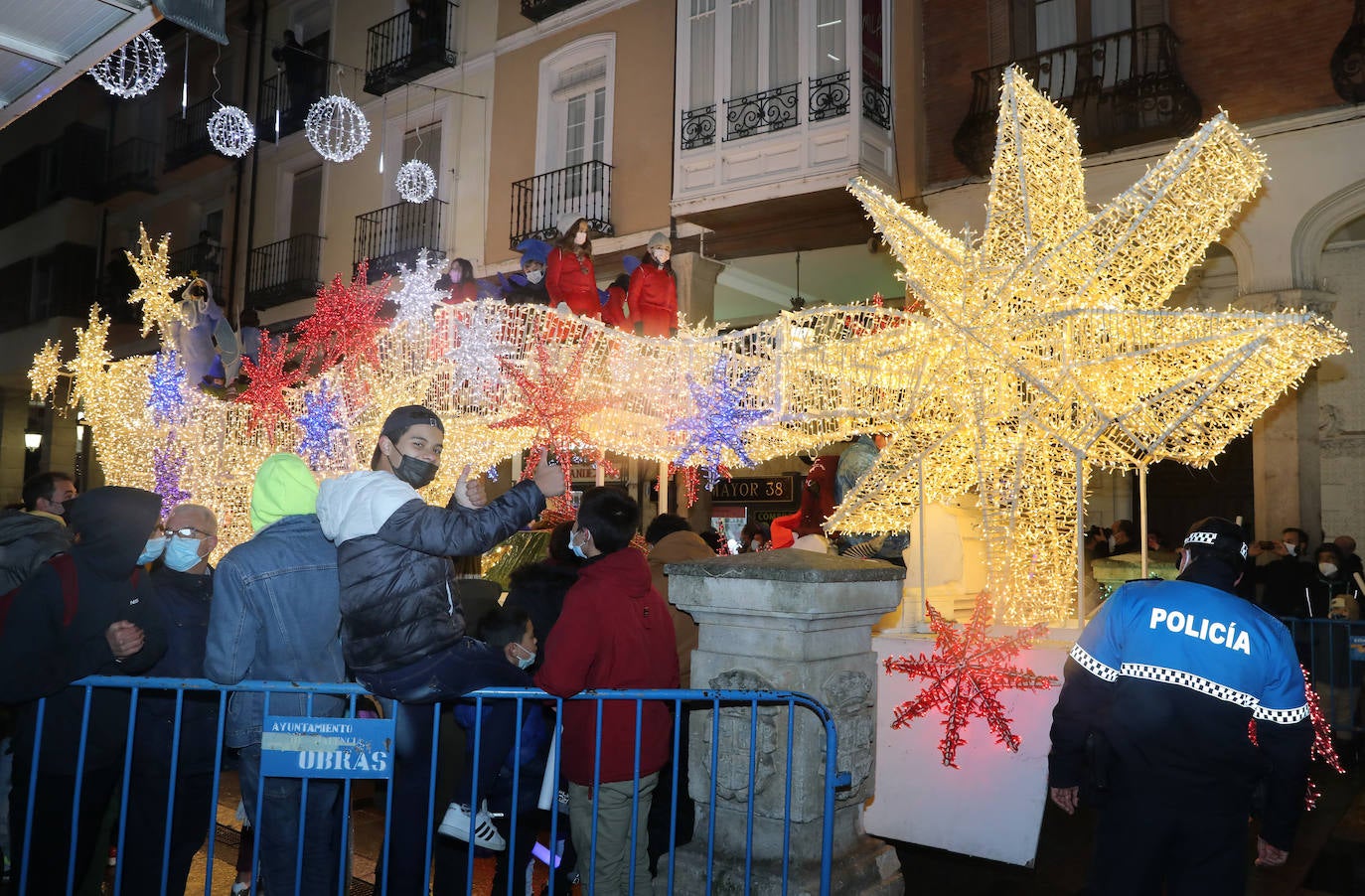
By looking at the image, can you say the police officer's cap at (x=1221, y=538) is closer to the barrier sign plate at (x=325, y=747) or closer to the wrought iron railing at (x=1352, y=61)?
the barrier sign plate at (x=325, y=747)

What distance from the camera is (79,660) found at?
11.4ft

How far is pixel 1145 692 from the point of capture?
317 centimetres

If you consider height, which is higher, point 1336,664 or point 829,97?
point 829,97

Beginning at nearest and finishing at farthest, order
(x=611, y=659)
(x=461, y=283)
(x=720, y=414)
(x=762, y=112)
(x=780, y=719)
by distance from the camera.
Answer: (x=611, y=659)
(x=780, y=719)
(x=720, y=414)
(x=461, y=283)
(x=762, y=112)

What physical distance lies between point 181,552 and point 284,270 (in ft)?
52.6

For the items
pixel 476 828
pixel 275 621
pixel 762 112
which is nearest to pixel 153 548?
pixel 275 621

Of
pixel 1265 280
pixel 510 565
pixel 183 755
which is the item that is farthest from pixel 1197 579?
pixel 1265 280

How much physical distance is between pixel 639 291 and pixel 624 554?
6337 mm

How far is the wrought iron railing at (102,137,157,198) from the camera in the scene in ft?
71.3

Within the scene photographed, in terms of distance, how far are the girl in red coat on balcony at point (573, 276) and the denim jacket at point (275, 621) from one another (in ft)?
21.1

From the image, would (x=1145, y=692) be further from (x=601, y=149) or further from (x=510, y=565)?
(x=601, y=149)

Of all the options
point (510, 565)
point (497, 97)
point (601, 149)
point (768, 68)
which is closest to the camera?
point (510, 565)

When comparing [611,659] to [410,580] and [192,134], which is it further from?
[192,134]

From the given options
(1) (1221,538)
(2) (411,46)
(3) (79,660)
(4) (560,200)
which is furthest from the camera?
(2) (411,46)
